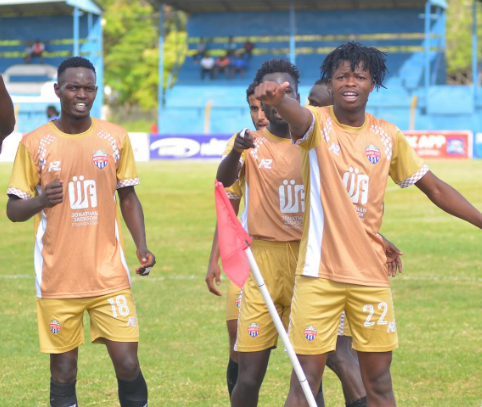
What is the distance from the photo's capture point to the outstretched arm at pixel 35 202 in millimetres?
4684

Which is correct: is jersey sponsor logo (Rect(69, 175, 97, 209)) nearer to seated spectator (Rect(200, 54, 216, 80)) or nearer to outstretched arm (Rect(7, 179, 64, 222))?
outstretched arm (Rect(7, 179, 64, 222))

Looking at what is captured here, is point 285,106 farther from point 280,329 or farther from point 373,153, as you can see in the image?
point 280,329

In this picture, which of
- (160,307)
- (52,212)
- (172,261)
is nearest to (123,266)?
(52,212)

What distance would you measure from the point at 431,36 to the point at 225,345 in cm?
3991

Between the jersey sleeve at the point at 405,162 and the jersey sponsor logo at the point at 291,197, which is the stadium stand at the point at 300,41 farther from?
the jersey sleeve at the point at 405,162

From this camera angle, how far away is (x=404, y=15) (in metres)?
46.4

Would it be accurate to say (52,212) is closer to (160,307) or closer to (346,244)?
(346,244)

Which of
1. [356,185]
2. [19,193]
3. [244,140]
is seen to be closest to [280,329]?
[356,185]

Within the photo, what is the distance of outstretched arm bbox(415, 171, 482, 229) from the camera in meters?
4.77

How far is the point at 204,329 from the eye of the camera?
839cm

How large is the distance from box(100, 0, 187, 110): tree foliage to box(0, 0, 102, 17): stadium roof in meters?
12.6

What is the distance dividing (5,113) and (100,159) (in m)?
2.06

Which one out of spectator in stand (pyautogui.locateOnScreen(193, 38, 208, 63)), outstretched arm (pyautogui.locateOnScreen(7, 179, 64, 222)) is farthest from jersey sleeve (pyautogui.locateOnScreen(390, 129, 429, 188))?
spectator in stand (pyautogui.locateOnScreen(193, 38, 208, 63))

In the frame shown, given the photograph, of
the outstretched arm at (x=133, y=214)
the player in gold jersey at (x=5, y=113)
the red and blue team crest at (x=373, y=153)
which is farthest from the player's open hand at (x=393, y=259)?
the player in gold jersey at (x=5, y=113)
